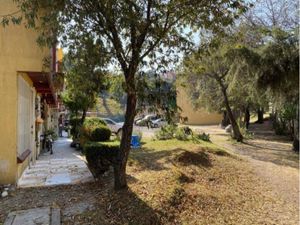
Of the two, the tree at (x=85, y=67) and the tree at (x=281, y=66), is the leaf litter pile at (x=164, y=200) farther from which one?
the tree at (x=281, y=66)

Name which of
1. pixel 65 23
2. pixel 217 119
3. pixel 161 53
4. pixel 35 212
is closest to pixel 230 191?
pixel 161 53

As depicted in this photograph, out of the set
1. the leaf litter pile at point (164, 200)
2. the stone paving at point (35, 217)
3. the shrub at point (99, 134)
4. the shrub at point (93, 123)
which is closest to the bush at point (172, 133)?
the shrub at point (93, 123)

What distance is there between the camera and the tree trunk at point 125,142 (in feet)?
20.3

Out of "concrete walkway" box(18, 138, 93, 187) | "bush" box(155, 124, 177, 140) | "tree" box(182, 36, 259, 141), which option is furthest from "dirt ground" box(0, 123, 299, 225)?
"bush" box(155, 124, 177, 140)

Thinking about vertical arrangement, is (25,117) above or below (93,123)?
above

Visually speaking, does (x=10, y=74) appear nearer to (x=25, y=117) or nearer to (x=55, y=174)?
(x=25, y=117)

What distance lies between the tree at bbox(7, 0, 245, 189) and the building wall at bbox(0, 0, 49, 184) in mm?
1489

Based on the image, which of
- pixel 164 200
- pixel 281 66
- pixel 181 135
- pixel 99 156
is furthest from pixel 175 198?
pixel 181 135

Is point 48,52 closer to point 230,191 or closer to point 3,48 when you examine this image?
point 3,48

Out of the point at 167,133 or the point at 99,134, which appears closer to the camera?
the point at 99,134

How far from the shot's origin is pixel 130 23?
5.25 meters

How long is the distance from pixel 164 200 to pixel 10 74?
4.35 metres

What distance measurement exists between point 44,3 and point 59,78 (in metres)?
1.64

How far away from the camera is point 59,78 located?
6238 mm
